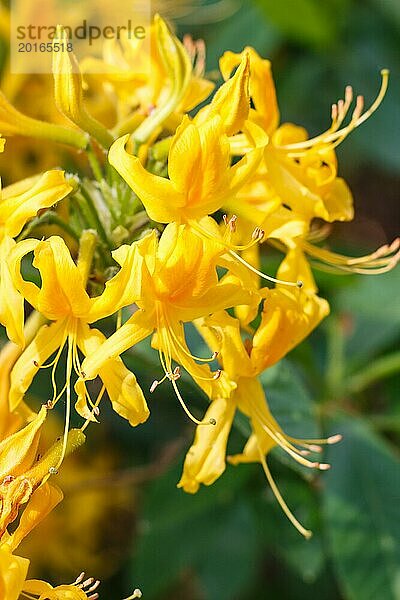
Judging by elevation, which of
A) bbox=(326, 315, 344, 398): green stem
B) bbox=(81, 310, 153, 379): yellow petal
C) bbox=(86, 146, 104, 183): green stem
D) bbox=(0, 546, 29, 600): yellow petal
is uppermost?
bbox=(86, 146, 104, 183): green stem

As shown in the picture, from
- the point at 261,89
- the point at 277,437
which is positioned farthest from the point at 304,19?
the point at 277,437

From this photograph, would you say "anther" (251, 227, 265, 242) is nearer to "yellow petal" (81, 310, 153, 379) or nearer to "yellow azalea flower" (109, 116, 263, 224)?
"yellow azalea flower" (109, 116, 263, 224)

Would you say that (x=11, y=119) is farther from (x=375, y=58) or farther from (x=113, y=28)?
(x=375, y=58)

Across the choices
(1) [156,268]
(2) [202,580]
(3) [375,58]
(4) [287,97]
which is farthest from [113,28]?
(2) [202,580]

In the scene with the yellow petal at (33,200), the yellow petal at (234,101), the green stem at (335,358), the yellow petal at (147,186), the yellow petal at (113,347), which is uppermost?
the yellow petal at (234,101)

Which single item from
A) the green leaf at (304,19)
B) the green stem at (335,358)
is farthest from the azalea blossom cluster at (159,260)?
the green leaf at (304,19)

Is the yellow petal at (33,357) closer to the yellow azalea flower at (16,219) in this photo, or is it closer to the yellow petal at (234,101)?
the yellow azalea flower at (16,219)

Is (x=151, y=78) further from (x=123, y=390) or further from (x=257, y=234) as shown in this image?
(x=123, y=390)

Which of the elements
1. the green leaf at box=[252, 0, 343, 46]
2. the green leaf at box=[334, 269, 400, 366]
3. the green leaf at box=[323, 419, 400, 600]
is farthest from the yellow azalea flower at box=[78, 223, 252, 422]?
the green leaf at box=[252, 0, 343, 46]
